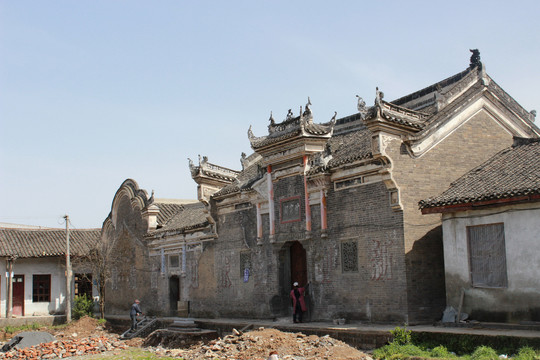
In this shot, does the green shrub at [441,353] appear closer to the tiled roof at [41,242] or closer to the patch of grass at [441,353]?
the patch of grass at [441,353]

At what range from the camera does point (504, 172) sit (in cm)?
1518

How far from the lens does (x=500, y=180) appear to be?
14.7 metres

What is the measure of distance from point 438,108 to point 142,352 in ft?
37.7

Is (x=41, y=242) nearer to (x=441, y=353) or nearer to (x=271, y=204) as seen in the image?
(x=271, y=204)

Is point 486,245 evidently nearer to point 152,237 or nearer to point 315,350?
point 315,350

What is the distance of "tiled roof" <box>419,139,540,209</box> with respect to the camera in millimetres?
13617

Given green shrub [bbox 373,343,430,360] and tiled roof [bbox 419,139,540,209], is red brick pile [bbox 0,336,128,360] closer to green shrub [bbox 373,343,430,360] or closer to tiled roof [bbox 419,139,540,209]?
green shrub [bbox 373,343,430,360]

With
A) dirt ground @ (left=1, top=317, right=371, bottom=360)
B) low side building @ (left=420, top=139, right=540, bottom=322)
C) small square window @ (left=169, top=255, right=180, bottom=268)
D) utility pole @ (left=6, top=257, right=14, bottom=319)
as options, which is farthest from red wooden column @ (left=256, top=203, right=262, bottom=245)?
utility pole @ (left=6, top=257, right=14, bottom=319)

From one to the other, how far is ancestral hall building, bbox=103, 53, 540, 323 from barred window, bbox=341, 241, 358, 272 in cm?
3

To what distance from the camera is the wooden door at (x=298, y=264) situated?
19750 mm

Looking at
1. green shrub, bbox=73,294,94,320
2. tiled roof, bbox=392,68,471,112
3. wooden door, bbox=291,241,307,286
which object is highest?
tiled roof, bbox=392,68,471,112

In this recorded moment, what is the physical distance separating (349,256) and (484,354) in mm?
5771

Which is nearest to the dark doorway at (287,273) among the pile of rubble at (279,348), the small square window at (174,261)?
the pile of rubble at (279,348)

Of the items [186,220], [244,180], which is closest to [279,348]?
[244,180]
